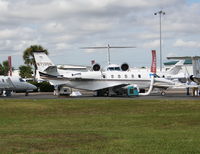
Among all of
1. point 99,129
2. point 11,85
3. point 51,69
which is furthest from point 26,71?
point 99,129

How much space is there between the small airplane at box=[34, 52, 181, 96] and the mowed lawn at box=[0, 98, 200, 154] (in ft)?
43.9

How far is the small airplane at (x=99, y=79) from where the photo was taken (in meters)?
41.0

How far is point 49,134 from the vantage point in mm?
12898

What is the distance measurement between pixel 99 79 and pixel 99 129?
1051 inches

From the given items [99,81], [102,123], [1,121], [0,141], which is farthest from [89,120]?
[99,81]

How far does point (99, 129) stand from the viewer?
1543 cm

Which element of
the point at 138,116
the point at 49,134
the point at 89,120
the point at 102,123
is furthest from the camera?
the point at 138,116

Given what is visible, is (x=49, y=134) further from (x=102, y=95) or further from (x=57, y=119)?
(x=102, y=95)

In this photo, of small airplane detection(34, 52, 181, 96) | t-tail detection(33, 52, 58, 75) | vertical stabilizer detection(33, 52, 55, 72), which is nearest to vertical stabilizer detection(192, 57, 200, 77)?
small airplane detection(34, 52, 181, 96)

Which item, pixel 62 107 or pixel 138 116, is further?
pixel 62 107

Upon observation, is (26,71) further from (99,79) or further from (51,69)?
(51,69)

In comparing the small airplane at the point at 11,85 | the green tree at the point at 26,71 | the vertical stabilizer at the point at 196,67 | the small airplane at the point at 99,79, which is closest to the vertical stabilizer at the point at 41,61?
the small airplane at the point at 99,79

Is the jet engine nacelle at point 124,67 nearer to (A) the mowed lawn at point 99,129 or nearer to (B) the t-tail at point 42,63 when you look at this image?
(B) the t-tail at point 42,63

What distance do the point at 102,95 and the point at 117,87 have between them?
6.93 ft
